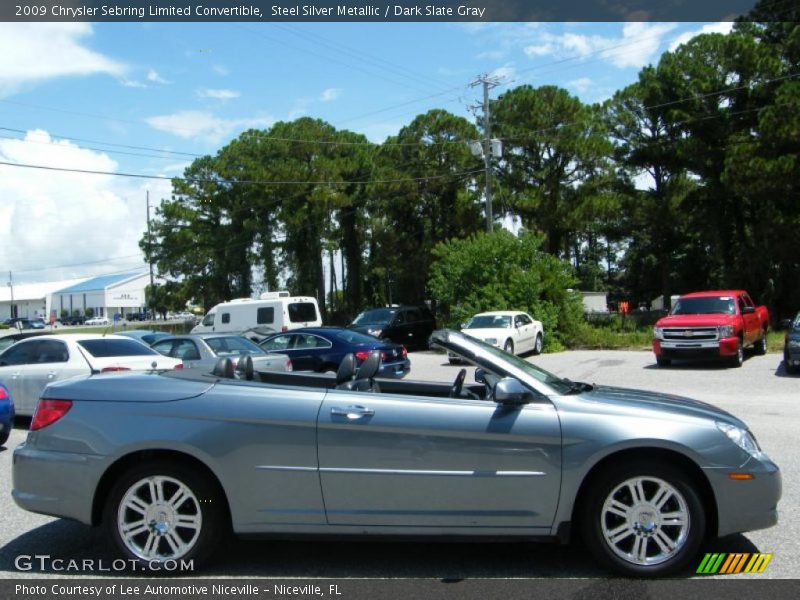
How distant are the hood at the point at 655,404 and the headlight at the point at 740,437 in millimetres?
65

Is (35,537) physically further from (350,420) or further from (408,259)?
(408,259)

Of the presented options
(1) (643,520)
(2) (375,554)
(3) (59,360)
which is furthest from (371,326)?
(1) (643,520)

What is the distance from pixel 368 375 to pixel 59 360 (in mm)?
7822

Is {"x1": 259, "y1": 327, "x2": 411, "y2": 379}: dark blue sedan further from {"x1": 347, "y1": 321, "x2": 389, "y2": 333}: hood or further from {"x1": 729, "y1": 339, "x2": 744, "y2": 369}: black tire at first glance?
{"x1": 347, "y1": 321, "x2": 389, "y2": 333}: hood

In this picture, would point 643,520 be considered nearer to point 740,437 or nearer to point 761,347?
point 740,437

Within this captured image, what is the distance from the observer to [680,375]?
57.8 ft

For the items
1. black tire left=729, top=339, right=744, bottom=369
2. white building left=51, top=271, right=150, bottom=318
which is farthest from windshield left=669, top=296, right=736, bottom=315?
white building left=51, top=271, right=150, bottom=318

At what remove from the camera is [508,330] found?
2317 centimetres

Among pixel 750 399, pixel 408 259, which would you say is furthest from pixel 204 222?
pixel 750 399

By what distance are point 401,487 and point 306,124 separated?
152ft

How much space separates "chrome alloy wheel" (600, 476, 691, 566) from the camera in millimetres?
4379

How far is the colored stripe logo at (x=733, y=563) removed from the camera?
449 cm

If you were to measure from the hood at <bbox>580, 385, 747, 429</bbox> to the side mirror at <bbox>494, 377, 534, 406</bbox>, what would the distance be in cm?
45

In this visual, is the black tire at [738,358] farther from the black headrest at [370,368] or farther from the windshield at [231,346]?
the black headrest at [370,368]
